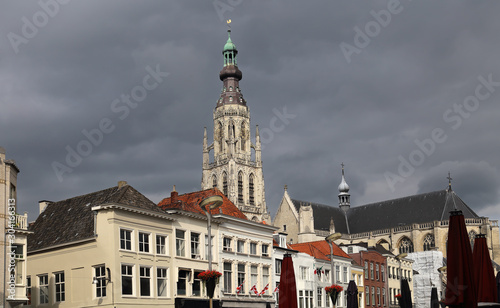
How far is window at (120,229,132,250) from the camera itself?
34250mm

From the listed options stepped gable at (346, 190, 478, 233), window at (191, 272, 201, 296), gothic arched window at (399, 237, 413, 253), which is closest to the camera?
window at (191, 272, 201, 296)

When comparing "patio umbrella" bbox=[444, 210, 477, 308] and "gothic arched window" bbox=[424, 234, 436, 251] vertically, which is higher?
"gothic arched window" bbox=[424, 234, 436, 251]

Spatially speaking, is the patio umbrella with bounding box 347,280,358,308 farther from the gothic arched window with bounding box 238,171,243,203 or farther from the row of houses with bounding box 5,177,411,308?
the gothic arched window with bounding box 238,171,243,203

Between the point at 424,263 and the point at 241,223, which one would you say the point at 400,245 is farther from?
the point at 241,223

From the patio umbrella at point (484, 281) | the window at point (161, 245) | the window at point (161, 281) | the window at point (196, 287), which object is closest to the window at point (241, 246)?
the window at point (196, 287)

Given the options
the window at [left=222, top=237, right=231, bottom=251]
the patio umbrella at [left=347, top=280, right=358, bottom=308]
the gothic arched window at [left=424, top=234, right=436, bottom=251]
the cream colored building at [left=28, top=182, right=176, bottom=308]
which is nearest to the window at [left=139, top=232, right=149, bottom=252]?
the cream colored building at [left=28, top=182, right=176, bottom=308]

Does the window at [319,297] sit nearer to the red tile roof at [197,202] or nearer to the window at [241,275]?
the window at [241,275]

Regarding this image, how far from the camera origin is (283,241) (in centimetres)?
5134

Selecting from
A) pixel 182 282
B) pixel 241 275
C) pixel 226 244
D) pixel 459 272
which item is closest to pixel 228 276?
pixel 241 275

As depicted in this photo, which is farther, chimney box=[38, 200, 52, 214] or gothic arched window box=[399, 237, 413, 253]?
gothic arched window box=[399, 237, 413, 253]

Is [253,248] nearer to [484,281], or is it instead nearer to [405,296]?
[405,296]

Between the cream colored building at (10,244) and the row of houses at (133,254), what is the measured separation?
0.12 meters

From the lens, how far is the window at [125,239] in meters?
34.2

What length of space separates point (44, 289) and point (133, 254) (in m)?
5.84
